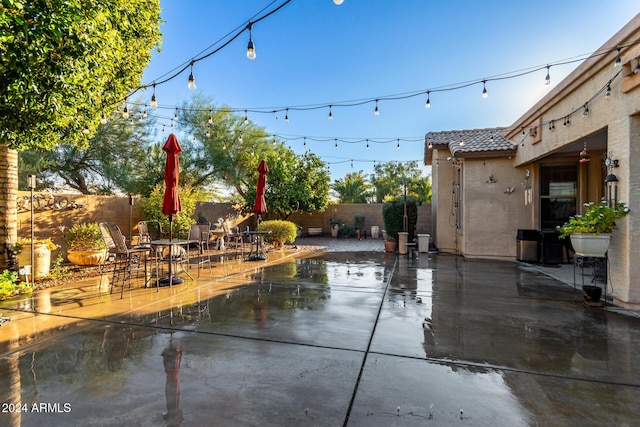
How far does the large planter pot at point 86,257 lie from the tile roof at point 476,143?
10.3m

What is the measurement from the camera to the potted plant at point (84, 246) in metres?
7.84

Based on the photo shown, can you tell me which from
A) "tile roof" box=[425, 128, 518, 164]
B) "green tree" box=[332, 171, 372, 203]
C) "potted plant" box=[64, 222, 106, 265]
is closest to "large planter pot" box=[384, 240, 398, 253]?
"tile roof" box=[425, 128, 518, 164]

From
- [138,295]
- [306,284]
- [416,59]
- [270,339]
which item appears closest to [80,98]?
[138,295]

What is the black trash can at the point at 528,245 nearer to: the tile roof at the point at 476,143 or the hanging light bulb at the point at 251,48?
the tile roof at the point at 476,143

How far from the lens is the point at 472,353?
3178 mm

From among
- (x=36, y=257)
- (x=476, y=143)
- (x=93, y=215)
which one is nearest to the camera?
(x=36, y=257)

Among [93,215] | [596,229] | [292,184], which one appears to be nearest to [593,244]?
[596,229]

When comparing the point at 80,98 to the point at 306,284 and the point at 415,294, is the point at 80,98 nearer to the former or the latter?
the point at 306,284

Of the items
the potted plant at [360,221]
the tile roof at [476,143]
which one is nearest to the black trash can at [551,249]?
the tile roof at [476,143]

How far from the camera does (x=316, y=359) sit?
9.90 feet

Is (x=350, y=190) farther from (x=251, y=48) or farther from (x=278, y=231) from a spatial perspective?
(x=251, y=48)

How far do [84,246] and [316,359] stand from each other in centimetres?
764

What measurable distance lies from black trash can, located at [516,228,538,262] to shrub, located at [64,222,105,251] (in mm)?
11326

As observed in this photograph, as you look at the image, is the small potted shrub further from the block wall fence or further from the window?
the window
